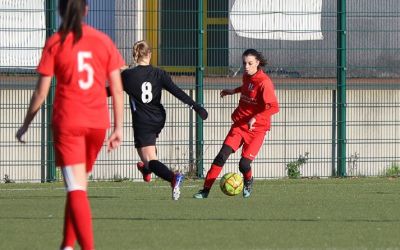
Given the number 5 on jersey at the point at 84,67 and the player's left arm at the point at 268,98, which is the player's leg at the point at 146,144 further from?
the number 5 on jersey at the point at 84,67

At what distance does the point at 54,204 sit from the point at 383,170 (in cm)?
743

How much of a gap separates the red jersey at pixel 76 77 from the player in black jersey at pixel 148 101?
5.82 meters

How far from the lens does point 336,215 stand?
12.1 meters

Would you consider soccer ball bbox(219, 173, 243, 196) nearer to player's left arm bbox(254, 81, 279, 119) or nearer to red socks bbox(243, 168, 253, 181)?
red socks bbox(243, 168, 253, 181)

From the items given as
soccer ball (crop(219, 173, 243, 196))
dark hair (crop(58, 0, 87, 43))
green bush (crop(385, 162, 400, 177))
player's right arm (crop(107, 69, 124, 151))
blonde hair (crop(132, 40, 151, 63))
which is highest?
dark hair (crop(58, 0, 87, 43))

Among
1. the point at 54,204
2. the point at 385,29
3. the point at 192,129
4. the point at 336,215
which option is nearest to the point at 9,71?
the point at 192,129

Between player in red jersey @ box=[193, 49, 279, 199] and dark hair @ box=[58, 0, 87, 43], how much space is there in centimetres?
673

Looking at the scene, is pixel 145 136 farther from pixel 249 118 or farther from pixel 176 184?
pixel 249 118

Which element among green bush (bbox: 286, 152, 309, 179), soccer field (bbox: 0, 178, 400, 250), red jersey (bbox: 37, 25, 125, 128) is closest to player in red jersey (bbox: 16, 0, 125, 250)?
red jersey (bbox: 37, 25, 125, 128)

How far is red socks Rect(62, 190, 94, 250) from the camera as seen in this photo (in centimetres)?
793

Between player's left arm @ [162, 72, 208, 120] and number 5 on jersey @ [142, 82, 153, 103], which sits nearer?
player's left arm @ [162, 72, 208, 120]

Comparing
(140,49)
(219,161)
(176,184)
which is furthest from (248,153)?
(140,49)

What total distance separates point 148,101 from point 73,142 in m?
6.21

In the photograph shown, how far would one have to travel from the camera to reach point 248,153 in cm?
1492
